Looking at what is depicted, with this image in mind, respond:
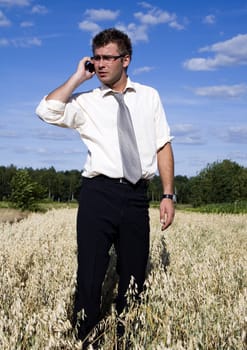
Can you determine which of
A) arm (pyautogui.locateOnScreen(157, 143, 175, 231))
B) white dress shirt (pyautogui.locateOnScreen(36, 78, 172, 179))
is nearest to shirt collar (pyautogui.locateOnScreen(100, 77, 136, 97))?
white dress shirt (pyautogui.locateOnScreen(36, 78, 172, 179))

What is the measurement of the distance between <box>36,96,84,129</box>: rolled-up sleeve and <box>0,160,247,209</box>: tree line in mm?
30394

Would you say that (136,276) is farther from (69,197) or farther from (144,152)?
(69,197)

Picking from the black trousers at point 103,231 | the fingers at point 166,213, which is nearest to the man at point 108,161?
the black trousers at point 103,231

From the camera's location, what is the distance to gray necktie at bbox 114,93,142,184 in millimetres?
3396

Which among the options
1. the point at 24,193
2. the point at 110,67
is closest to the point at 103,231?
the point at 110,67

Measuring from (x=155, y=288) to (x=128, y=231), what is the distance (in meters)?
0.40

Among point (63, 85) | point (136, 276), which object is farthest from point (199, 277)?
point (63, 85)

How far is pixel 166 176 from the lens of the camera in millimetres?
3740

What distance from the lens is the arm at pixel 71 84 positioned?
11.2ft

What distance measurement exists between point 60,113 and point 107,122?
0.31m

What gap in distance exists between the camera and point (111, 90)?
354 centimetres

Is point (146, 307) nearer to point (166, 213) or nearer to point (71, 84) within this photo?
point (166, 213)

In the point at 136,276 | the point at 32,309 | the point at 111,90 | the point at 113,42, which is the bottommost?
the point at 32,309

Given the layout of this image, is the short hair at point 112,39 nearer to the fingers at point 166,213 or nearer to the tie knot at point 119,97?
the tie knot at point 119,97
